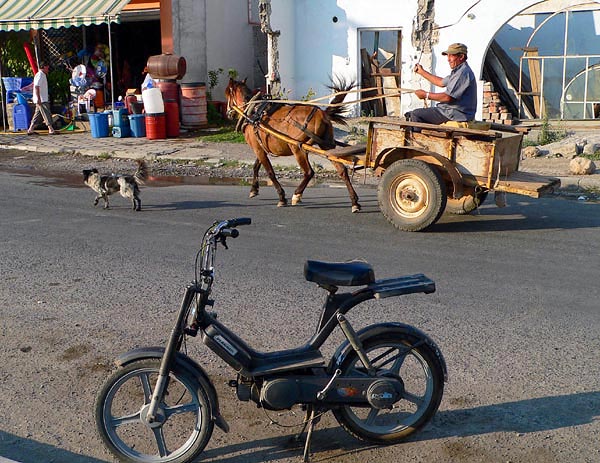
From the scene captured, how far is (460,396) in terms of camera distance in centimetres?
529

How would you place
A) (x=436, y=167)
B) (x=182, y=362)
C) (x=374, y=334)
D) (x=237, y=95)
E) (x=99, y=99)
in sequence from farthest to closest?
(x=99, y=99) < (x=237, y=95) < (x=436, y=167) < (x=374, y=334) < (x=182, y=362)

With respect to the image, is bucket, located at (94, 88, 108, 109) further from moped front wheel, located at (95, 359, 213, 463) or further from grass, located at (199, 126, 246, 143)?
moped front wheel, located at (95, 359, 213, 463)

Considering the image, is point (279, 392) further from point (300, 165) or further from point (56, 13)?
point (56, 13)

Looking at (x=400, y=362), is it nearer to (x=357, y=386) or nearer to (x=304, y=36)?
(x=357, y=386)

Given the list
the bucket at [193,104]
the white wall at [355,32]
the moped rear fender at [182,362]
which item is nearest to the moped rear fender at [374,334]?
the moped rear fender at [182,362]

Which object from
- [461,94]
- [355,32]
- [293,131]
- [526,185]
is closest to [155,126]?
[355,32]

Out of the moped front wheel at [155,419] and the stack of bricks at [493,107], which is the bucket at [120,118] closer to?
the stack of bricks at [493,107]

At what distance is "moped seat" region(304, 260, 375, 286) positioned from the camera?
4414 millimetres

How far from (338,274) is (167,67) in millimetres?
15502

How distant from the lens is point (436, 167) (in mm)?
9609

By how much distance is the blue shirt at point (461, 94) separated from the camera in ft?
31.7

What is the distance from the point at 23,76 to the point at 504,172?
17028mm

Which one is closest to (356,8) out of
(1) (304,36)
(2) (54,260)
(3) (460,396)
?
(1) (304,36)

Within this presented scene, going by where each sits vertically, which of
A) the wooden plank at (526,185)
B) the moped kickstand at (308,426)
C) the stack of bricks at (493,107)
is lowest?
the moped kickstand at (308,426)
